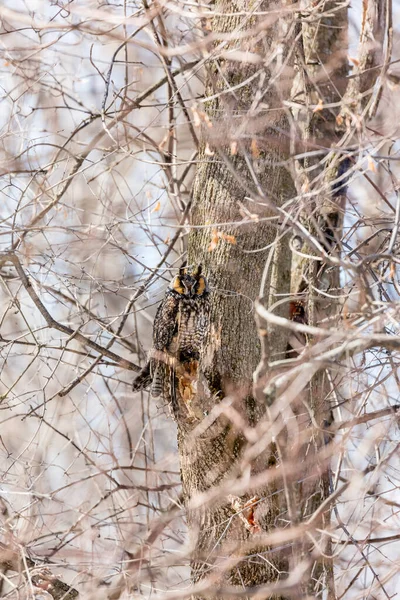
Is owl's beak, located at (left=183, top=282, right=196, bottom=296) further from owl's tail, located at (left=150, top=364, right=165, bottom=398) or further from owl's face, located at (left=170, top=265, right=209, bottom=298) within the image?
owl's tail, located at (left=150, top=364, right=165, bottom=398)

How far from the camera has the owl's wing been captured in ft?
12.6

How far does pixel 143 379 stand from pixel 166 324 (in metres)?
0.32

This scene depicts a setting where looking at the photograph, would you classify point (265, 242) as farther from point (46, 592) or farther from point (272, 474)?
point (46, 592)

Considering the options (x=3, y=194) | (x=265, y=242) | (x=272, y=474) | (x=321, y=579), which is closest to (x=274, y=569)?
(x=321, y=579)

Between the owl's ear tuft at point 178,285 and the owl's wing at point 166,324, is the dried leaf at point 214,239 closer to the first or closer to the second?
the owl's ear tuft at point 178,285

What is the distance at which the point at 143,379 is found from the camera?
3.91 meters

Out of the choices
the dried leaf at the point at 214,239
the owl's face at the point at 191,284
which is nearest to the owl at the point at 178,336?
the owl's face at the point at 191,284

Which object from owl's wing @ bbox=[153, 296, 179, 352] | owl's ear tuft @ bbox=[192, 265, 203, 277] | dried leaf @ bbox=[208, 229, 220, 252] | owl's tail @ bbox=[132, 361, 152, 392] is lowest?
owl's tail @ bbox=[132, 361, 152, 392]

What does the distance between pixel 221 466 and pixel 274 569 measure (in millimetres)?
552

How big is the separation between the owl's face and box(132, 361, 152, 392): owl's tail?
44cm

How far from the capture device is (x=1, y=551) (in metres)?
3.40

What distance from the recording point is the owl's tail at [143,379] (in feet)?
12.7

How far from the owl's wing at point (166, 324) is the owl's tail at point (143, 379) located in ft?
0.43

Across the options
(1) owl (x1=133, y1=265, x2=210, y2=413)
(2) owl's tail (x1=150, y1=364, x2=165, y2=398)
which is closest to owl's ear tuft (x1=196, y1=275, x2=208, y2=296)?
(1) owl (x1=133, y1=265, x2=210, y2=413)
